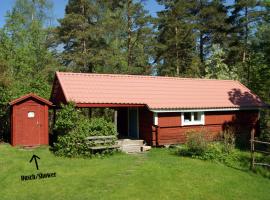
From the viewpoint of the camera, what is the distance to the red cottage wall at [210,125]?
20.8 metres

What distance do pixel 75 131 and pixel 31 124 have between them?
3382mm

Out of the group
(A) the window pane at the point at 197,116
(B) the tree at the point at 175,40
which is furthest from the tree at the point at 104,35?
(A) the window pane at the point at 197,116

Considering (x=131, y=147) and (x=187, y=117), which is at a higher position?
(x=187, y=117)

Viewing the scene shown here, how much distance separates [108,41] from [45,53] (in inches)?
323

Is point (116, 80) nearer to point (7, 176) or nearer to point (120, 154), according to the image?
point (120, 154)

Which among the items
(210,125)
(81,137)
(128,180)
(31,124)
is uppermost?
(31,124)

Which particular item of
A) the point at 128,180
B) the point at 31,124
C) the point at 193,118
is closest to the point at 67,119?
the point at 31,124

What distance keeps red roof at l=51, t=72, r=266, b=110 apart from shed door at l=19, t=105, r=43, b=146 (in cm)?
196

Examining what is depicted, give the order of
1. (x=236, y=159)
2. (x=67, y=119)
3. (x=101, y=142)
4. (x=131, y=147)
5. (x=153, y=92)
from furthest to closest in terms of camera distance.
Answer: (x=153, y=92) < (x=131, y=147) < (x=67, y=119) < (x=101, y=142) < (x=236, y=159)

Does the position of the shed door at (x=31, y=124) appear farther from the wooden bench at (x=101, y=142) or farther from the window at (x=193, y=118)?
the window at (x=193, y=118)

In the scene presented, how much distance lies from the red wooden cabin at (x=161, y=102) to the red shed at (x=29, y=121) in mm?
1567

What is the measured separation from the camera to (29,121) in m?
19.3

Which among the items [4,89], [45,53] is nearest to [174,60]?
[45,53]

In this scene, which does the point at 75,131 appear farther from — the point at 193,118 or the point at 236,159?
the point at 193,118
